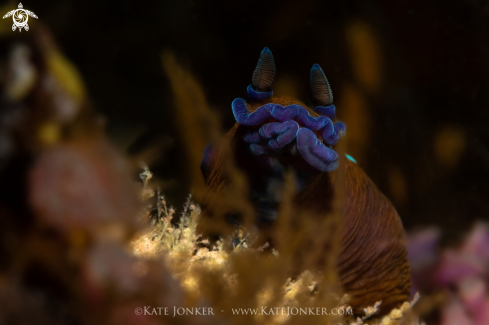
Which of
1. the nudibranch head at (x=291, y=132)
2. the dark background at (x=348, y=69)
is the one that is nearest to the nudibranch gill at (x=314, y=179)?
the nudibranch head at (x=291, y=132)

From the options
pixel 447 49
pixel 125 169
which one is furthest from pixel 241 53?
pixel 125 169

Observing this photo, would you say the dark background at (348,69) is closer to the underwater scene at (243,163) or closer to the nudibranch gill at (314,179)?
the underwater scene at (243,163)

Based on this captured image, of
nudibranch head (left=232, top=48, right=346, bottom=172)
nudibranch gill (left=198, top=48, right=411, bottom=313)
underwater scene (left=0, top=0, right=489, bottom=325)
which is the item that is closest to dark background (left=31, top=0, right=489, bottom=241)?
underwater scene (left=0, top=0, right=489, bottom=325)

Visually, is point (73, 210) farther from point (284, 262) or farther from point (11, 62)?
point (284, 262)

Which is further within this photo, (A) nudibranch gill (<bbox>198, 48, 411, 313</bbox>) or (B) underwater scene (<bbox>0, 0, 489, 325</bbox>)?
(A) nudibranch gill (<bbox>198, 48, 411, 313</bbox>)

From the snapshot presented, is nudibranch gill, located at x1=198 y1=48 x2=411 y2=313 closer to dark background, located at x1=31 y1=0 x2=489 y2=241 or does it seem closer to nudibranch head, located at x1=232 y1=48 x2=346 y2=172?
nudibranch head, located at x1=232 y1=48 x2=346 y2=172

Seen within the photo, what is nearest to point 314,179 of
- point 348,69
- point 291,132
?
point 291,132

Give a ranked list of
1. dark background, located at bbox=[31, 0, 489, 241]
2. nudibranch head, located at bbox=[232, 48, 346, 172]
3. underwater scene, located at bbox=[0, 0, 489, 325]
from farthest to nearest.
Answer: dark background, located at bbox=[31, 0, 489, 241]
nudibranch head, located at bbox=[232, 48, 346, 172]
underwater scene, located at bbox=[0, 0, 489, 325]
